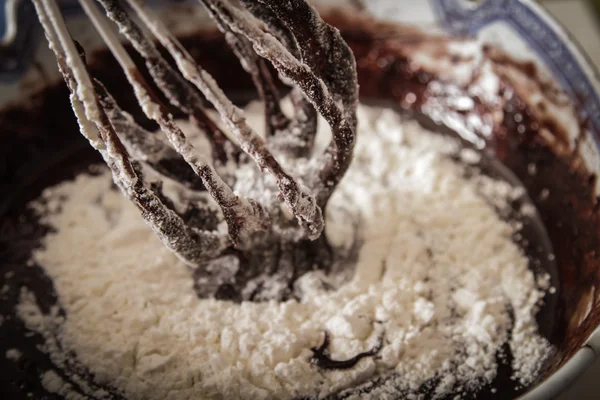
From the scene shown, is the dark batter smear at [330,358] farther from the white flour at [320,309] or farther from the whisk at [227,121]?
the whisk at [227,121]

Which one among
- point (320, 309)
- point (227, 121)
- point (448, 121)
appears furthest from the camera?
point (448, 121)

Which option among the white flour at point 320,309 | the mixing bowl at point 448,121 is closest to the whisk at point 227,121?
the white flour at point 320,309

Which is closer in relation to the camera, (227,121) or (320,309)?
(227,121)

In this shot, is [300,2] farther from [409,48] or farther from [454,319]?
[409,48]

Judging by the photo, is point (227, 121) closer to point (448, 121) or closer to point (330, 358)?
point (330, 358)

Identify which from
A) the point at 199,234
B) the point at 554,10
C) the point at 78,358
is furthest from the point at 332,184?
the point at 554,10

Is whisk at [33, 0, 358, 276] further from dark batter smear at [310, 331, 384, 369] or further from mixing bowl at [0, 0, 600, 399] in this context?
mixing bowl at [0, 0, 600, 399]

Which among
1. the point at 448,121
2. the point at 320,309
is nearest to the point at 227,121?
the point at 320,309
